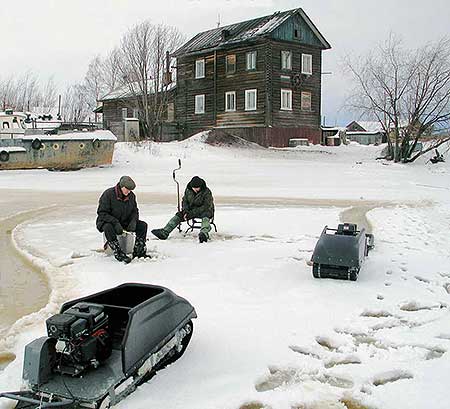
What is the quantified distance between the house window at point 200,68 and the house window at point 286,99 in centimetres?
572

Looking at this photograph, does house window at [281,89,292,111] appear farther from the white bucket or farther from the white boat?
the white bucket

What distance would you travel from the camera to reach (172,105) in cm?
3866

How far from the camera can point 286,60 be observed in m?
33.1

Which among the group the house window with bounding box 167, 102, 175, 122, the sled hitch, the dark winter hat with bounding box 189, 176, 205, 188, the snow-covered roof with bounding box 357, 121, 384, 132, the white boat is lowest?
the sled hitch

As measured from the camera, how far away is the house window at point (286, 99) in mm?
33094

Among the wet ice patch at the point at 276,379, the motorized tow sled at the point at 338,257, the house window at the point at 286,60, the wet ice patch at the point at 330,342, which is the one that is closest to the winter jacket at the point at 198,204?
the motorized tow sled at the point at 338,257

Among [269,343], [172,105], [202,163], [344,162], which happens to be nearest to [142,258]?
[269,343]

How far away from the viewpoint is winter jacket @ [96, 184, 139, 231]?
6801mm

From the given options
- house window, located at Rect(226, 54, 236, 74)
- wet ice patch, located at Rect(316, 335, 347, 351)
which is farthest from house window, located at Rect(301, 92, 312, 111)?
wet ice patch, located at Rect(316, 335, 347, 351)

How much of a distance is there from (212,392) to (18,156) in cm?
1992

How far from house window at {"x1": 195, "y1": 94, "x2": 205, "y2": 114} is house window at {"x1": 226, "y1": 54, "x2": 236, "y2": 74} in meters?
2.57

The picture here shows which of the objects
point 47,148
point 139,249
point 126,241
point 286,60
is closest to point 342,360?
point 139,249

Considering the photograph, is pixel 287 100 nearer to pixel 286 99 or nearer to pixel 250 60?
pixel 286 99

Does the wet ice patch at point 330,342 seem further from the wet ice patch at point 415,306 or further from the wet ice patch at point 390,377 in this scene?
the wet ice patch at point 415,306
